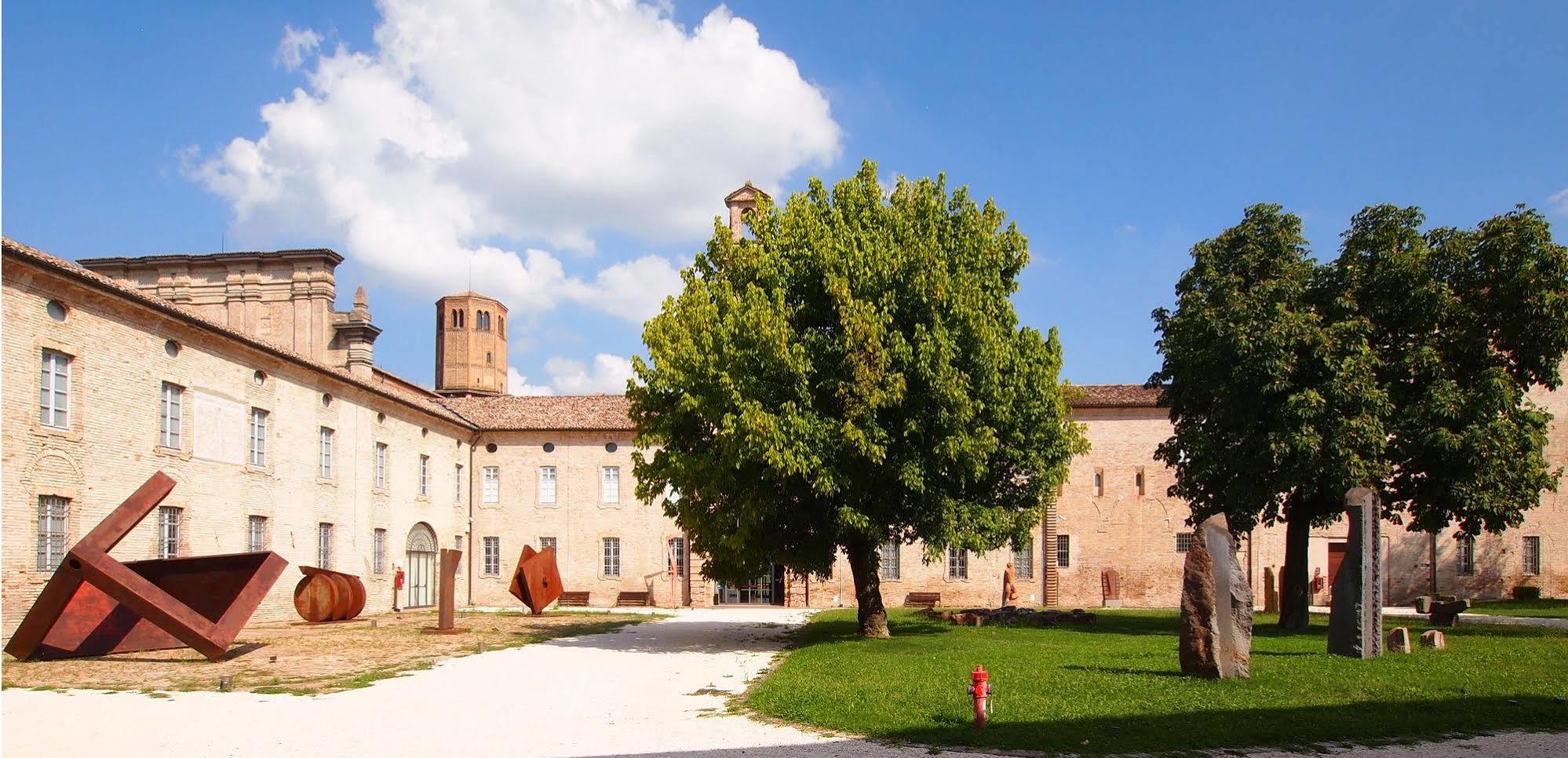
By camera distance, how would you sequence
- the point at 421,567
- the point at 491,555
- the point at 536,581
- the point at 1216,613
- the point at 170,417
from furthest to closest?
the point at 491,555 → the point at 421,567 → the point at 536,581 → the point at 170,417 → the point at 1216,613

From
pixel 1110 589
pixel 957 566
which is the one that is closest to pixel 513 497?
pixel 957 566

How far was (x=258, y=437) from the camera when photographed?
86.1 feet

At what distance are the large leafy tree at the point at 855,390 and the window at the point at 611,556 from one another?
54.0 feet

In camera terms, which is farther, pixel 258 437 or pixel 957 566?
pixel 957 566

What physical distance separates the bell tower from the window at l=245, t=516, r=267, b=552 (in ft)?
155

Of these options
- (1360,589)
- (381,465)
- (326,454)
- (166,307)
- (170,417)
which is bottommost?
(1360,589)

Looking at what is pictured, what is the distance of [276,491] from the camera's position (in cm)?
2673

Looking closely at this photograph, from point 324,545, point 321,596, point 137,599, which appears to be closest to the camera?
point 137,599

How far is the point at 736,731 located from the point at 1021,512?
436 inches

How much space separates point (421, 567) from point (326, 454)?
647cm

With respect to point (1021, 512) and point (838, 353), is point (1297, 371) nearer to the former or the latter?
point (1021, 512)

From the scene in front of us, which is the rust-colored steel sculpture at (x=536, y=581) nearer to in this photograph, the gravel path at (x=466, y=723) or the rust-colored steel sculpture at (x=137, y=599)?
the rust-colored steel sculpture at (x=137, y=599)

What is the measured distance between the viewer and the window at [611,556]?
37031 millimetres

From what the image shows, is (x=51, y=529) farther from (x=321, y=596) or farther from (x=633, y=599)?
(x=633, y=599)
